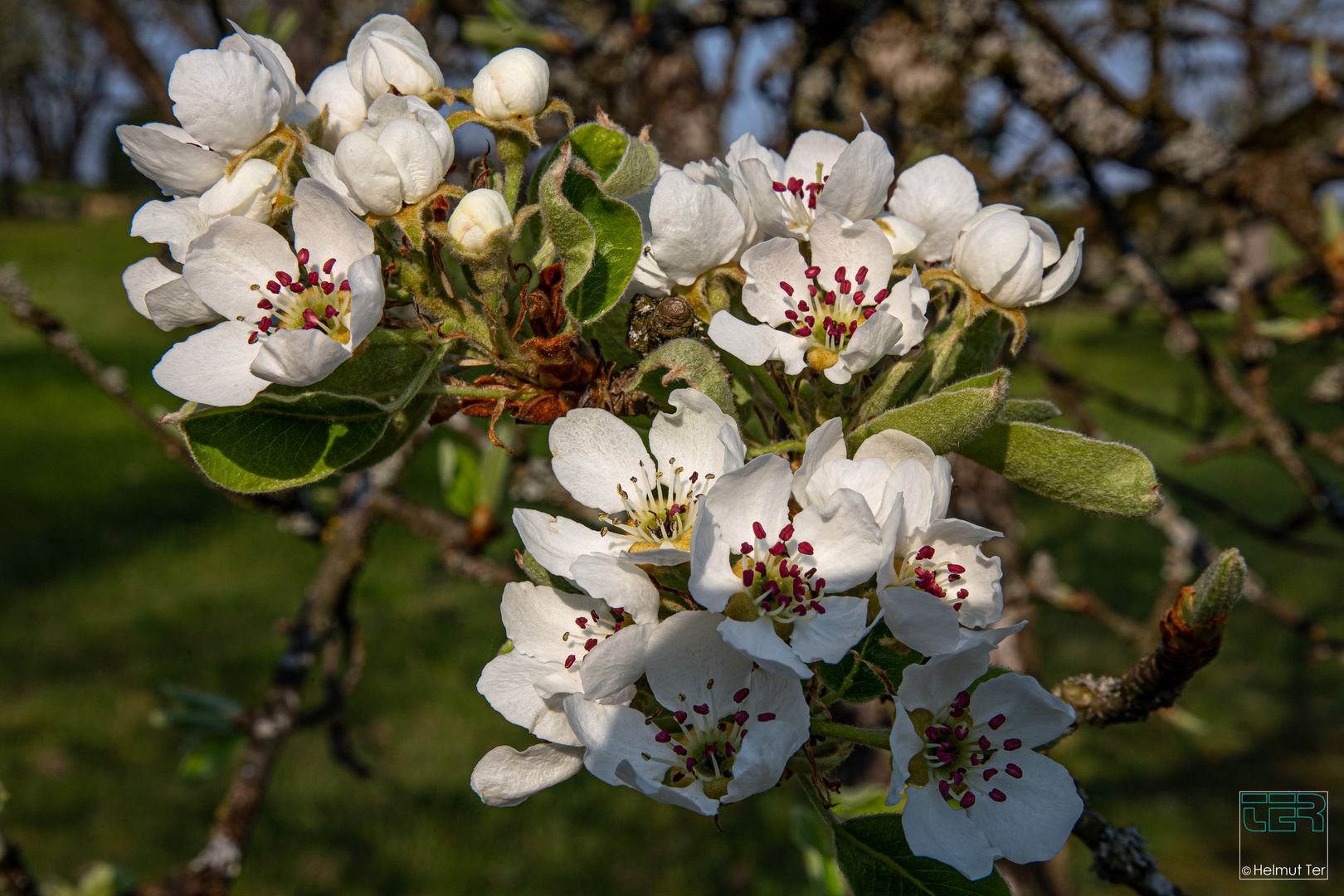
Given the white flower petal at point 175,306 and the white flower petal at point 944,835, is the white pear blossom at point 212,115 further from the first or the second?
the white flower petal at point 944,835

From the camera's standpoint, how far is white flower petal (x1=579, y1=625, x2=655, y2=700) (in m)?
0.87

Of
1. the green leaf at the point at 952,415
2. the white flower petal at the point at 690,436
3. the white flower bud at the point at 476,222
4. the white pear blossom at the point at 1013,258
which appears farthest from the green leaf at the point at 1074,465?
the white flower bud at the point at 476,222

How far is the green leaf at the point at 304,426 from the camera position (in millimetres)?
969

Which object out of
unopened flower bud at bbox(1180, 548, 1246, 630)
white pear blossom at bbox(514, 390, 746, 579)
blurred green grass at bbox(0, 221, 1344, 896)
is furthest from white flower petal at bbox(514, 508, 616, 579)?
blurred green grass at bbox(0, 221, 1344, 896)

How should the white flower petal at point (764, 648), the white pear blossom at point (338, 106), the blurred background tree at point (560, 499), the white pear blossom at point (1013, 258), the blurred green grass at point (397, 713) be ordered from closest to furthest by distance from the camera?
the white flower petal at point (764, 648)
the white pear blossom at point (1013, 258)
the white pear blossom at point (338, 106)
the blurred background tree at point (560, 499)
the blurred green grass at point (397, 713)

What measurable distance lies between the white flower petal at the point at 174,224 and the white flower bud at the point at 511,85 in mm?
348

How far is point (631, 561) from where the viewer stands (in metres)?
0.88

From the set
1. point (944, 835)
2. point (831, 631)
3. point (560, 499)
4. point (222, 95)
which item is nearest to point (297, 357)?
point (222, 95)

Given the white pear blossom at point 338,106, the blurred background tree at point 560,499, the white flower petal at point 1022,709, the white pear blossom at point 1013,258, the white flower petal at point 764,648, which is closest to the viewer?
the white flower petal at point 764,648

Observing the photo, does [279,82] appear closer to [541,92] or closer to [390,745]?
[541,92]

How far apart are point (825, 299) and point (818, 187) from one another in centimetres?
23

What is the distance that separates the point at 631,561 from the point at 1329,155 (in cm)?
326

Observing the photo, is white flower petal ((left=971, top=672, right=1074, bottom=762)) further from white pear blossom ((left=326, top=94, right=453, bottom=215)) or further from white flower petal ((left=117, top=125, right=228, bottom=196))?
white flower petal ((left=117, top=125, right=228, bottom=196))

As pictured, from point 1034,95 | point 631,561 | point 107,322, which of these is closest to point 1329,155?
point 1034,95
